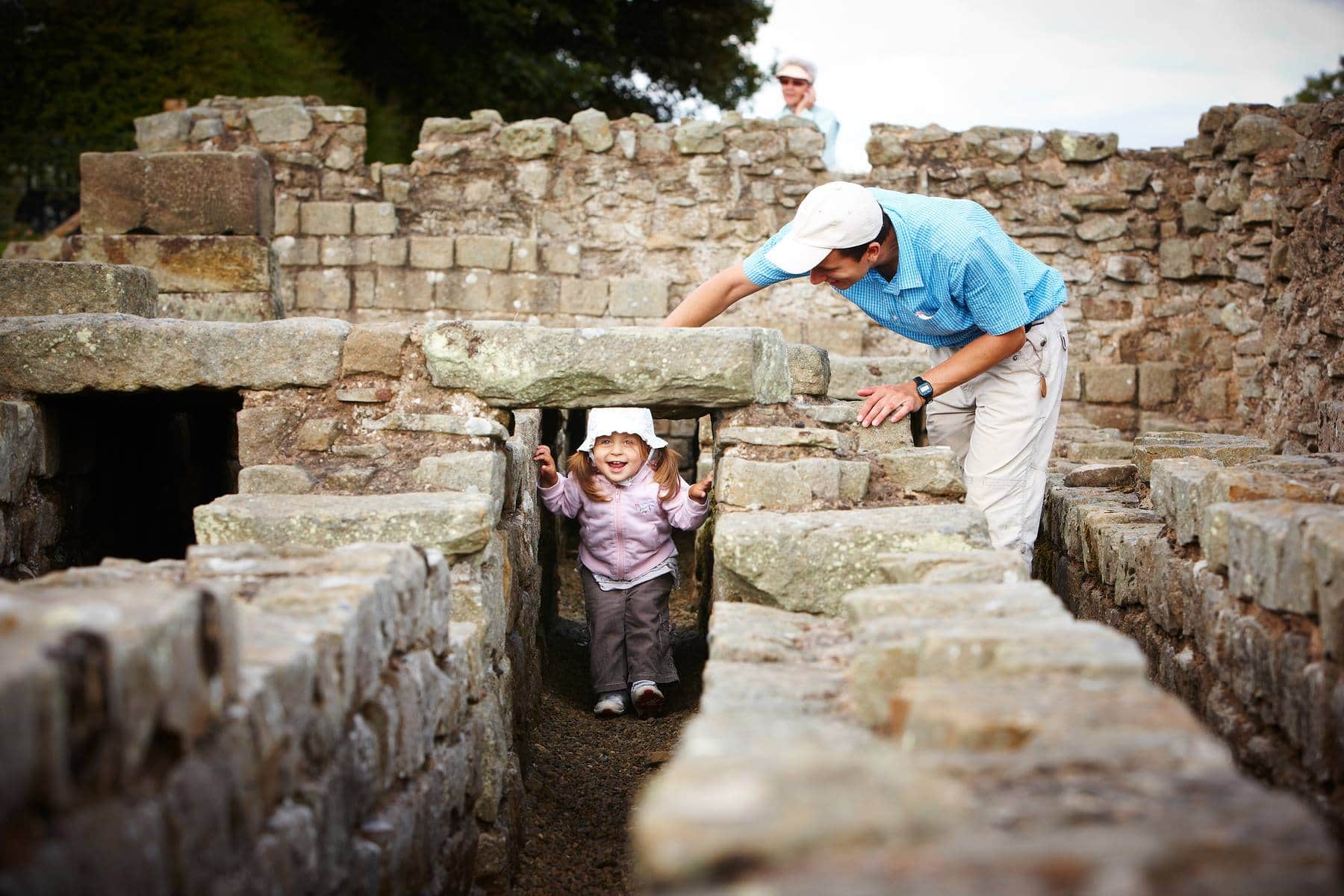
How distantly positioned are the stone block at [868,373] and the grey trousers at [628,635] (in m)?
1.21

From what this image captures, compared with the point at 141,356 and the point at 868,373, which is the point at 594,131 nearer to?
the point at 868,373

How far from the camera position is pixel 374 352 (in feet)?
13.5

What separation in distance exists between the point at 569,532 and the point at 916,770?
6.94 meters

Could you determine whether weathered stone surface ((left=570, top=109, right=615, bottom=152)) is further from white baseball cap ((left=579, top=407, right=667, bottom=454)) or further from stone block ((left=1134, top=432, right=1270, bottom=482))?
stone block ((left=1134, top=432, right=1270, bottom=482))

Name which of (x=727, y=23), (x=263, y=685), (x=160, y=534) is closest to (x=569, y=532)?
(x=160, y=534)

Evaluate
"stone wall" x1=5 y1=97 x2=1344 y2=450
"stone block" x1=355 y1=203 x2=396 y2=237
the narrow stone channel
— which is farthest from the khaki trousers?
"stone block" x1=355 y1=203 x2=396 y2=237

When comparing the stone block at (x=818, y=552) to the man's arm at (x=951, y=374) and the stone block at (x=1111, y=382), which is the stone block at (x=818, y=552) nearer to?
the man's arm at (x=951, y=374)

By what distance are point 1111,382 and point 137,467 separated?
22.4ft

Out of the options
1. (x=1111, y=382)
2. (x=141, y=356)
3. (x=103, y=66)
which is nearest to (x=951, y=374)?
(x=141, y=356)

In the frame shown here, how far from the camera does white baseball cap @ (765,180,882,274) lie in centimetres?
400

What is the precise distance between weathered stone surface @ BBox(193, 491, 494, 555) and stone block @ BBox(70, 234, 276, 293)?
3.72 metres

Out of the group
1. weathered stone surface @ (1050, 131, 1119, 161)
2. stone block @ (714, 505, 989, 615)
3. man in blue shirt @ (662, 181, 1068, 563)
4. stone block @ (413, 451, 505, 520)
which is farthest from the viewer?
weathered stone surface @ (1050, 131, 1119, 161)

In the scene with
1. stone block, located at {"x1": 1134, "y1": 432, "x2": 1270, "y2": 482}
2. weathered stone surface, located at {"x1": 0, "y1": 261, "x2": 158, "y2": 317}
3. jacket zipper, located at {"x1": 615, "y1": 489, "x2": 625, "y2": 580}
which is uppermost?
weathered stone surface, located at {"x1": 0, "y1": 261, "x2": 158, "y2": 317}

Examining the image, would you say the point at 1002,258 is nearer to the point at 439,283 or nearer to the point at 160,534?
the point at 160,534
